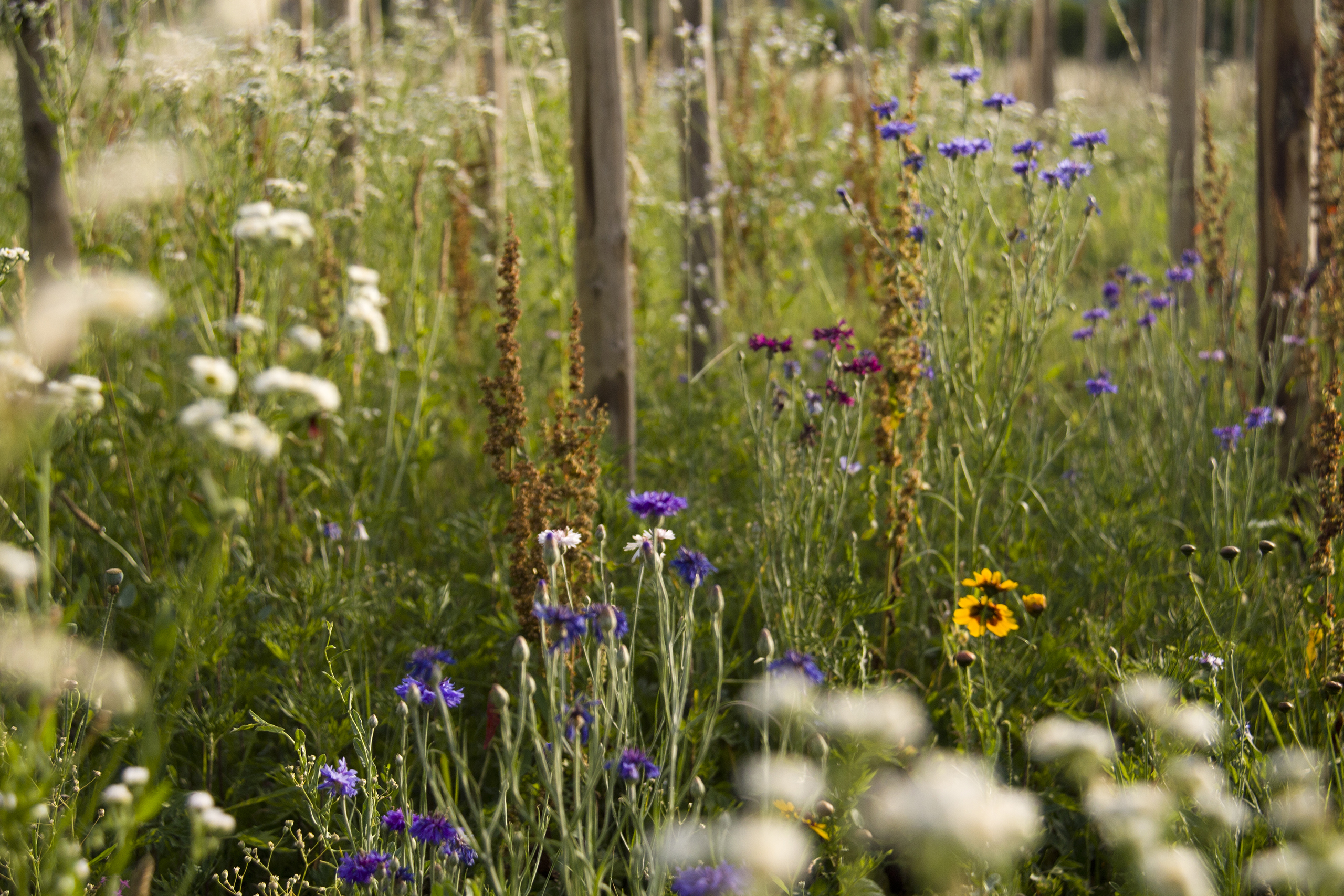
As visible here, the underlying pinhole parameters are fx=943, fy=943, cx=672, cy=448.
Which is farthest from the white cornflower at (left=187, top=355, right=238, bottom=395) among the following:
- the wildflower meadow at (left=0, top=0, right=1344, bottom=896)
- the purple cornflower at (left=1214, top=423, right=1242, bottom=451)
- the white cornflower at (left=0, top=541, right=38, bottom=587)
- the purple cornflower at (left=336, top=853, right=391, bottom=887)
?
the purple cornflower at (left=1214, top=423, right=1242, bottom=451)

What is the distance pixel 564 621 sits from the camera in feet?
4.74

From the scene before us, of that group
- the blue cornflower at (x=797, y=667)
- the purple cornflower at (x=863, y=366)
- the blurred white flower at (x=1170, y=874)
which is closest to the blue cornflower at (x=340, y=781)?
the blue cornflower at (x=797, y=667)

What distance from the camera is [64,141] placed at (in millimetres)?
2475

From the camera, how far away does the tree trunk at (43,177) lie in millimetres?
2770

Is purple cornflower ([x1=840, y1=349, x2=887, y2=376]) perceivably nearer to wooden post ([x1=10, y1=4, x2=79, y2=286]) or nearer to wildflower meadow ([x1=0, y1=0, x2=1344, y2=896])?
wildflower meadow ([x1=0, y1=0, x2=1344, y2=896])

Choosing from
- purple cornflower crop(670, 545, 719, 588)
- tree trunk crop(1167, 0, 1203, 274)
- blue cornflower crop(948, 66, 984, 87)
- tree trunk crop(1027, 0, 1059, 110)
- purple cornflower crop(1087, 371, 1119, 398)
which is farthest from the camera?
tree trunk crop(1027, 0, 1059, 110)

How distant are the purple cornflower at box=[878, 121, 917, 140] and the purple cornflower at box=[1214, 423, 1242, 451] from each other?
4.02 ft

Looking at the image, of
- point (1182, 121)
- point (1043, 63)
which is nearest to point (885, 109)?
point (1182, 121)

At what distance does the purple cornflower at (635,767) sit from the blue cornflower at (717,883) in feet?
0.96

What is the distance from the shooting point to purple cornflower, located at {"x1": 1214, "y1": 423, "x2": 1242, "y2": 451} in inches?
104

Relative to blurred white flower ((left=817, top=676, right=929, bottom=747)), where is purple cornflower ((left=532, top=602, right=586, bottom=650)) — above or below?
above

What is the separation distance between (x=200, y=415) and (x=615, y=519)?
1748 mm

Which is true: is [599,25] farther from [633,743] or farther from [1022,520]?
[633,743]

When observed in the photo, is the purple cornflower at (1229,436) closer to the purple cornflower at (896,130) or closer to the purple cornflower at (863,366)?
the purple cornflower at (863,366)
